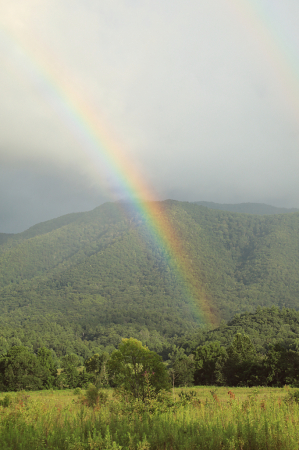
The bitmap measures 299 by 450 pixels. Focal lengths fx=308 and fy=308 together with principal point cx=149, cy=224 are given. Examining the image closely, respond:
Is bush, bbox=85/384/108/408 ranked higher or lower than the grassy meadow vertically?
lower

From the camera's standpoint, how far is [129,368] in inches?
494

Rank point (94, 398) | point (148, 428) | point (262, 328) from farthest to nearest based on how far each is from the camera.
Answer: point (262, 328)
point (94, 398)
point (148, 428)

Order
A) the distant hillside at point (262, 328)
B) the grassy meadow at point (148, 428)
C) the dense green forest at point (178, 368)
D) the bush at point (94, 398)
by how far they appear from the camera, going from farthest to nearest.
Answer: the distant hillside at point (262, 328) → the dense green forest at point (178, 368) → the bush at point (94, 398) → the grassy meadow at point (148, 428)

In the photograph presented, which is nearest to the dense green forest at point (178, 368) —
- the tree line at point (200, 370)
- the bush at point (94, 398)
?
the tree line at point (200, 370)

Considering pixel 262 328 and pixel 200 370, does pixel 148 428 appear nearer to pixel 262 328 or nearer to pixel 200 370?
pixel 200 370

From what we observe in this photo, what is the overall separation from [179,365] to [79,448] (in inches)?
1410

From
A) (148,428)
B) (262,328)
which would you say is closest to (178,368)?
(148,428)

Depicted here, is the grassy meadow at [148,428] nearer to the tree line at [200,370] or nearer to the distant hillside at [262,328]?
the tree line at [200,370]

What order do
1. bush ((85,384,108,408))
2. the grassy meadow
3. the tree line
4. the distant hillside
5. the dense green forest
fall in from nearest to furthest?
the grassy meadow < bush ((85,384,108,408)) < the dense green forest < the tree line < the distant hillside

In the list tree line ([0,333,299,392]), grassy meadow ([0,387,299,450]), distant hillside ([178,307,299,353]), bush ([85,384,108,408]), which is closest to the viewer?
grassy meadow ([0,387,299,450])

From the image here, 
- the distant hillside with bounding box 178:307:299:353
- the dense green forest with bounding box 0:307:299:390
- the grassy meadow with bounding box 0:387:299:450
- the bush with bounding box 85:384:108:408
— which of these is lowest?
the distant hillside with bounding box 178:307:299:353

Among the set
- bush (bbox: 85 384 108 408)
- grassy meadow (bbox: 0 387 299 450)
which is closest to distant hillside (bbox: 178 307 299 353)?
bush (bbox: 85 384 108 408)

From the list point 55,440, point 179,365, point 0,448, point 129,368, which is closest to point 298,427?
point 55,440

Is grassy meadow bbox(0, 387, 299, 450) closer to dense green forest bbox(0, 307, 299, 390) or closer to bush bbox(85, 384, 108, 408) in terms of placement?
bush bbox(85, 384, 108, 408)
